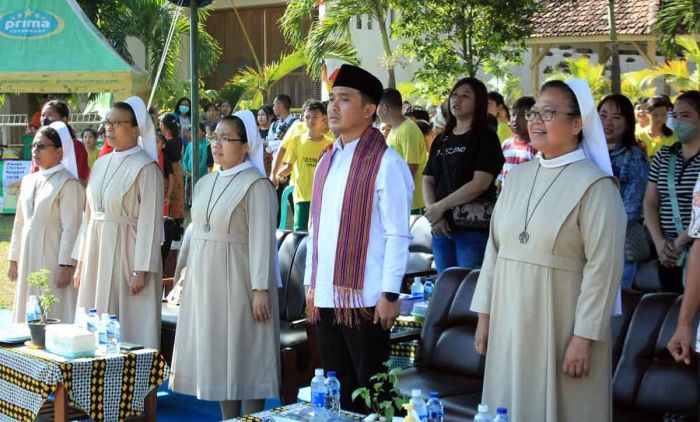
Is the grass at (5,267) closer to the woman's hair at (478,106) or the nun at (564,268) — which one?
the woman's hair at (478,106)

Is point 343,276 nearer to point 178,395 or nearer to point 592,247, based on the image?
point 592,247

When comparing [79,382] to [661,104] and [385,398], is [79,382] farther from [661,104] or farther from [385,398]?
[661,104]

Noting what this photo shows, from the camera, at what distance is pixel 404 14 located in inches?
494

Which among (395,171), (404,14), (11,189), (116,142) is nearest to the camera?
(395,171)

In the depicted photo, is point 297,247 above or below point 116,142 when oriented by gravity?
below

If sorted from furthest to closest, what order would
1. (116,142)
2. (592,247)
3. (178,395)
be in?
(178,395) < (116,142) < (592,247)

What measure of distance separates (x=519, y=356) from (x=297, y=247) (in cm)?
361

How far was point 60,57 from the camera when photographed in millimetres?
13055

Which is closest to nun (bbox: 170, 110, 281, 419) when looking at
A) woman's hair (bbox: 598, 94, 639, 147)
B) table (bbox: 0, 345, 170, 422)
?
table (bbox: 0, 345, 170, 422)

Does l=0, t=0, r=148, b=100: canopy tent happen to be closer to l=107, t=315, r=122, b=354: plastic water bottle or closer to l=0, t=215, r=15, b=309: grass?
l=0, t=215, r=15, b=309: grass

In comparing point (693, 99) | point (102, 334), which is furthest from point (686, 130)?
point (102, 334)

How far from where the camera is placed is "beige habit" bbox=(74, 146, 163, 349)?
7.30m

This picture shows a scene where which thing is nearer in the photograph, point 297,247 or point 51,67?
point 297,247

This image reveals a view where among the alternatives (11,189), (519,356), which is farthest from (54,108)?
(11,189)
